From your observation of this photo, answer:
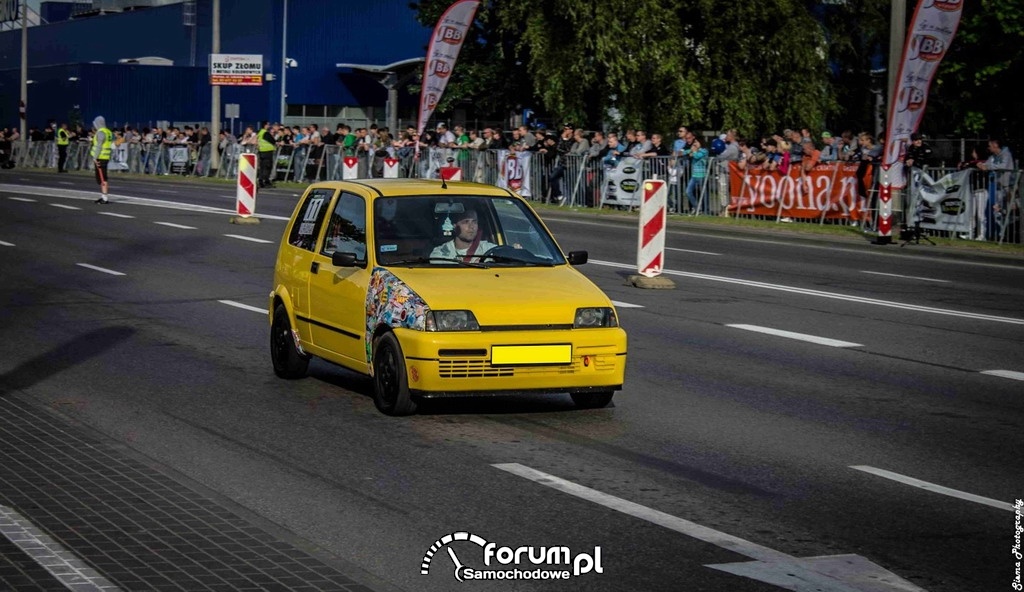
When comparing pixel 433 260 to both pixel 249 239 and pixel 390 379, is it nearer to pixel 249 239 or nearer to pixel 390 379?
pixel 390 379

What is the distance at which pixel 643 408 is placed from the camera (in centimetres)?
1074

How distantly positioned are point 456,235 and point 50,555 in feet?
Result: 16.1

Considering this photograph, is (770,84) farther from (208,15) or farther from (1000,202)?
(208,15)

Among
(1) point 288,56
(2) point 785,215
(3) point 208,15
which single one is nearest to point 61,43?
(3) point 208,15

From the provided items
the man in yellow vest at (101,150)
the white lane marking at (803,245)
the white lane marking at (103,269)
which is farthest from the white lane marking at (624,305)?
the man in yellow vest at (101,150)

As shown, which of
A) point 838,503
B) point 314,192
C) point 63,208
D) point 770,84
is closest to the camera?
point 838,503

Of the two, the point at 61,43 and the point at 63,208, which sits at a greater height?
the point at 61,43

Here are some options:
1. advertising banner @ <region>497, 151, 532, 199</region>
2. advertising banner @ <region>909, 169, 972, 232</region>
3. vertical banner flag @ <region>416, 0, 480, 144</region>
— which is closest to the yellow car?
advertising banner @ <region>909, 169, 972, 232</region>

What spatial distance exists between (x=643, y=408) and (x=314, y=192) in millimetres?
3200

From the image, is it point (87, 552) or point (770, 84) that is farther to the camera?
point (770, 84)

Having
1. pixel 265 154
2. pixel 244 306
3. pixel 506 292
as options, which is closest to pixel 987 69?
pixel 265 154

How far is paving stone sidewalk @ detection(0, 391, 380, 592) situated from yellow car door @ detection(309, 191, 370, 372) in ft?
7.16

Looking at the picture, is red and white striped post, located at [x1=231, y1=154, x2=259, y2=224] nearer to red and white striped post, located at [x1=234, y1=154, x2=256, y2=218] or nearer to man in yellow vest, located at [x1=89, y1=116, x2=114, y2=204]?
red and white striped post, located at [x1=234, y1=154, x2=256, y2=218]

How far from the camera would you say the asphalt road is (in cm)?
695
